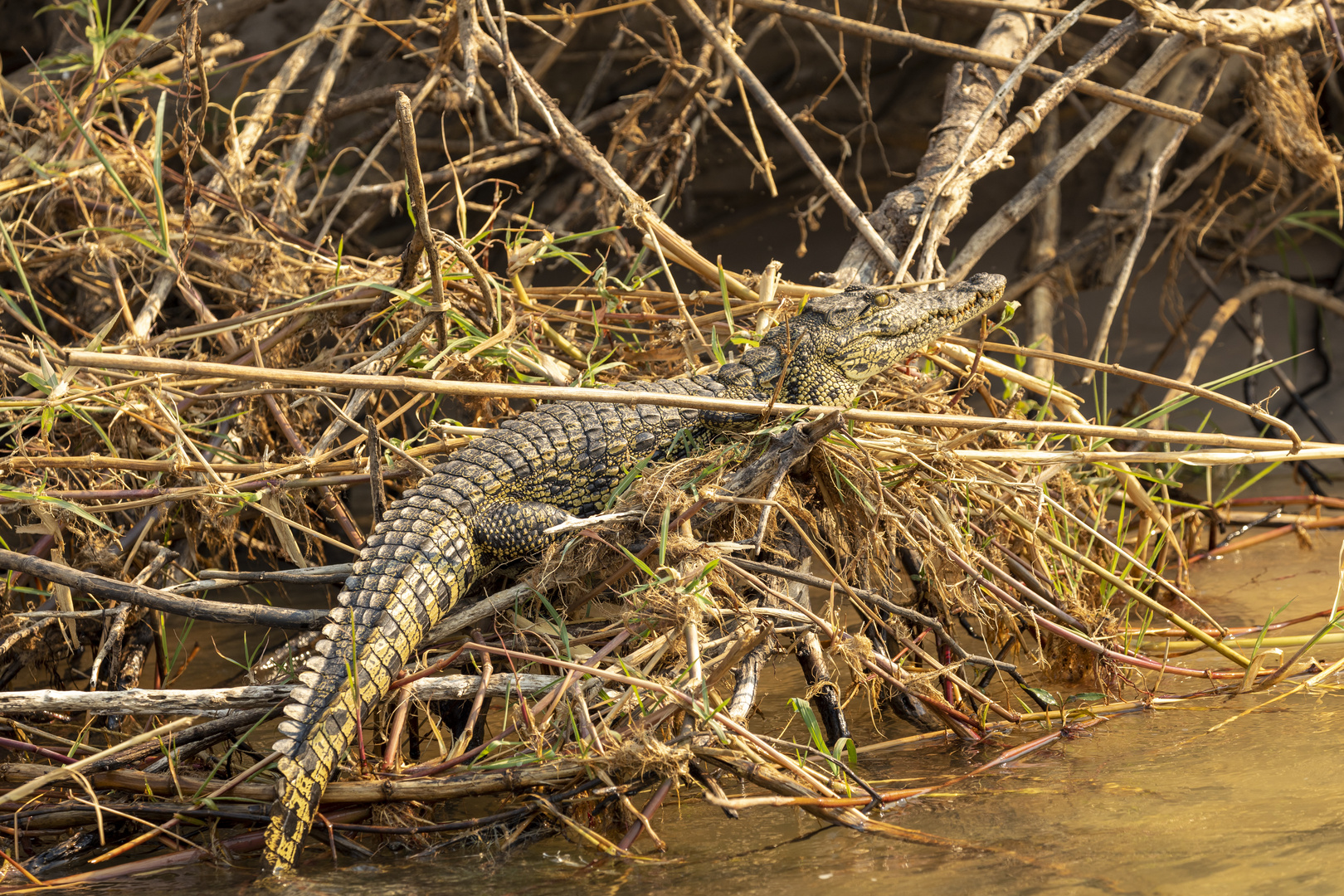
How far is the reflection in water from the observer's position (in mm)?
1790

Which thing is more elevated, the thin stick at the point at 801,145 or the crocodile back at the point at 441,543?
the thin stick at the point at 801,145

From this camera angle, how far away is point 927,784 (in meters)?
2.20

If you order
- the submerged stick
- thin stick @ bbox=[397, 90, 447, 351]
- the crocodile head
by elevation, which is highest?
thin stick @ bbox=[397, 90, 447, 351]

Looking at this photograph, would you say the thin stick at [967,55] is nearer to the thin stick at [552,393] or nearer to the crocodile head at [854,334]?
the crocodile head at [854,334]

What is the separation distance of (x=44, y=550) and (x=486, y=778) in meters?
1.79

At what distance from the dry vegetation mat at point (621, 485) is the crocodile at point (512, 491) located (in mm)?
96

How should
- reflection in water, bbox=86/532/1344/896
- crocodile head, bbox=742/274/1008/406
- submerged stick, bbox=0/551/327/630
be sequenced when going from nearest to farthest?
reflection in water, bbox=86/532/1344/896 < submerged stick, bbox=0/551/327/630 < crocodile head, bbox=742/274/1008/406

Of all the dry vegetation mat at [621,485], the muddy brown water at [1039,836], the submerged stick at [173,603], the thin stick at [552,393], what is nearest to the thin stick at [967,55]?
the dry vegetation mat at [621,485]

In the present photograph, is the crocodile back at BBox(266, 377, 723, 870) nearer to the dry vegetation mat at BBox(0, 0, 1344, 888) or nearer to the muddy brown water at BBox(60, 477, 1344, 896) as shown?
the dry vegetation mat at BBox(0, 0, 1344, 888)

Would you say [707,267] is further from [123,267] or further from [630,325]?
[123,267]

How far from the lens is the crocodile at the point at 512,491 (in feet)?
6.69

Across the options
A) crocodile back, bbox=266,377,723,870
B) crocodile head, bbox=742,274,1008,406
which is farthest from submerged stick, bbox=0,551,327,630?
crocodile head, bbox=742,274,1008,406

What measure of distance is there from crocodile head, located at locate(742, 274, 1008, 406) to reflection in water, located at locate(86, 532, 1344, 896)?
1.08 m

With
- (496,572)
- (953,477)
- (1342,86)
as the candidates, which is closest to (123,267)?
(496,572)
